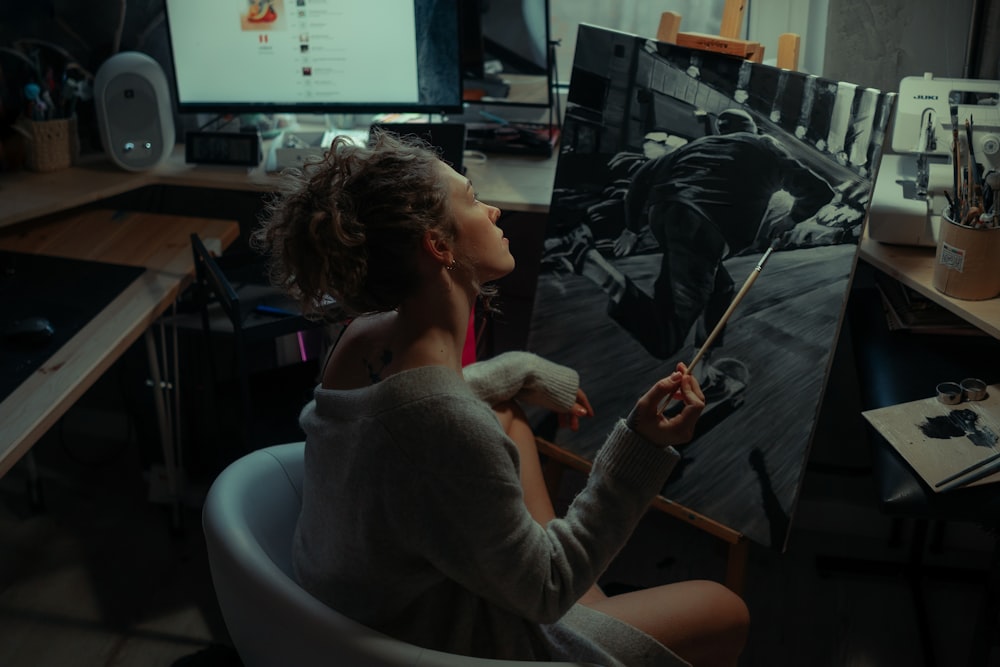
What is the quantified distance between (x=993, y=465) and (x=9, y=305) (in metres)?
1.52

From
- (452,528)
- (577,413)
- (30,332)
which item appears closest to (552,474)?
(577,413)

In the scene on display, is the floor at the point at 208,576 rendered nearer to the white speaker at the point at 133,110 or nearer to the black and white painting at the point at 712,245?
the black and white painting at the point at 712,245

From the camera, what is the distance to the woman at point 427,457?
102cm

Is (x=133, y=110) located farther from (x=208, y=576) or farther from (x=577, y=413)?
(x=577, y=413)

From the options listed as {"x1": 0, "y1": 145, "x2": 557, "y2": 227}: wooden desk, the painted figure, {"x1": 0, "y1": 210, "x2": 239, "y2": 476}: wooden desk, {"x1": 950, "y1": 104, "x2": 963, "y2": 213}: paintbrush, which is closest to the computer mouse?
{"x1": 0, "y1": 210, "x2": 239, "y2": 476}: wooden desk

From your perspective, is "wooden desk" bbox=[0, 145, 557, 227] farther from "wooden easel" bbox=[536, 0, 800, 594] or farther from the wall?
the wall

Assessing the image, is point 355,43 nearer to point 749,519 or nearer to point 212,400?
point 212,400

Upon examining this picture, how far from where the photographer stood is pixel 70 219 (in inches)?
83.0

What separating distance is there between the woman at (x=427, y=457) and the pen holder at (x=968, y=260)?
0.48 meters

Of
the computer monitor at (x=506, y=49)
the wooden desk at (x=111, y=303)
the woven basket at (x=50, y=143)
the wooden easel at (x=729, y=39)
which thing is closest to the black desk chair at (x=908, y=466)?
the wooden easel at (x=729, y=39)

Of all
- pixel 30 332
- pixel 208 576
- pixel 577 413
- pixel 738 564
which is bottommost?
pixel 208 576

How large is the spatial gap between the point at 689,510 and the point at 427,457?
639 millimetres

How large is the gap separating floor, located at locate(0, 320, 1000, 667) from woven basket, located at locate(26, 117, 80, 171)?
0.56 metres

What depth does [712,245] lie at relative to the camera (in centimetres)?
149
